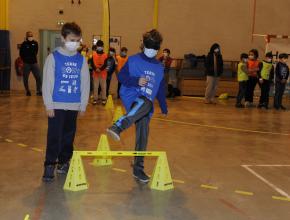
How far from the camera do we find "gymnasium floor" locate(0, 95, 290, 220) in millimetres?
4391

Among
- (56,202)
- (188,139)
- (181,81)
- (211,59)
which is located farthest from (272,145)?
(181,81)

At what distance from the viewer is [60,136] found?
5207mm

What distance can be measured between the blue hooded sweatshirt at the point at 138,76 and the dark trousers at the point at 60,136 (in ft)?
2.16

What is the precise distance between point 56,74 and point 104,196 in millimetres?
1390

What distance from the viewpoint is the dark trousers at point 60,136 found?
5.13 meters

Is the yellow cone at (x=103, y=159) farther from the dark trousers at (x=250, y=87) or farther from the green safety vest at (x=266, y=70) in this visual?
the green safety vest at (x=266, y=70)

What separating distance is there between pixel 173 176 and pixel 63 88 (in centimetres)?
173

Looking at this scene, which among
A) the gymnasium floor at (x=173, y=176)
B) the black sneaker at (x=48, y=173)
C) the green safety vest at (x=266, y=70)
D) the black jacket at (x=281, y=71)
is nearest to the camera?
the gymnasium floor at (x=173, y=176)

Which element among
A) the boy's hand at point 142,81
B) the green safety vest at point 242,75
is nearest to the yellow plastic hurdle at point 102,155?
the boy's hand at point 142,81

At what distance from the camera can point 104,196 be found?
4.77m

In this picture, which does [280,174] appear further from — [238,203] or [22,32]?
[22,32]

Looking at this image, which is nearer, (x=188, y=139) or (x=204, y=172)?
(x=204, y=172)

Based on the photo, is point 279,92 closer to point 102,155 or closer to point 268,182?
point 268,182

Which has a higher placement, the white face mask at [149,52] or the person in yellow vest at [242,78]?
the white face mask at [149,52]
